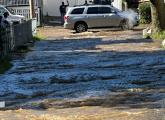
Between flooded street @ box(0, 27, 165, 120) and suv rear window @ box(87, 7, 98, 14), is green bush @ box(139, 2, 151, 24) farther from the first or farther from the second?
flooded street @ box(0, 27, 165, 120)

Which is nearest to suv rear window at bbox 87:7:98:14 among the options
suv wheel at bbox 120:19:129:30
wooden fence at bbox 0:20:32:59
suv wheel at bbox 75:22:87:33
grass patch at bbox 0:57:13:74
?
suv wheel at bbox 75:22:87:33

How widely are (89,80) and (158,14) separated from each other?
53.5 feet

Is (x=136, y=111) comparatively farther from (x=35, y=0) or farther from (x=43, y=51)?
(x=35, y=0)

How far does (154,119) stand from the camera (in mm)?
9305

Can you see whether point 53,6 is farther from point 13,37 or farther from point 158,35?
point 13,37

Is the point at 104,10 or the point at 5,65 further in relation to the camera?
the point at 104,10

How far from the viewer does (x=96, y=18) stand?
40250 millimetres

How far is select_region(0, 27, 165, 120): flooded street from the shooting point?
11672 mm

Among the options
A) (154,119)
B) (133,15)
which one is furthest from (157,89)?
(133,15)

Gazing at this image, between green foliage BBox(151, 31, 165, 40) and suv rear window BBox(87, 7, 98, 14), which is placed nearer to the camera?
green foliage BBox(151, 31, 165, 40)

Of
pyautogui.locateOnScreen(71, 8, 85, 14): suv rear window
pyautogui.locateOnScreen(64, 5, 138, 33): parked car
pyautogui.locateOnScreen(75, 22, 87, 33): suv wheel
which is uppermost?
pyautogui.locateOnScreen(71, 8, 85, 14): suv rear window

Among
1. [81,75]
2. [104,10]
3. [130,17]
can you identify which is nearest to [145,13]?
[130,17]

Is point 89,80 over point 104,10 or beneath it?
beneath

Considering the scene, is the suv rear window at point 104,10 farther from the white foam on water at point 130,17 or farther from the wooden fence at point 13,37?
the wooden fence at point 13,37
